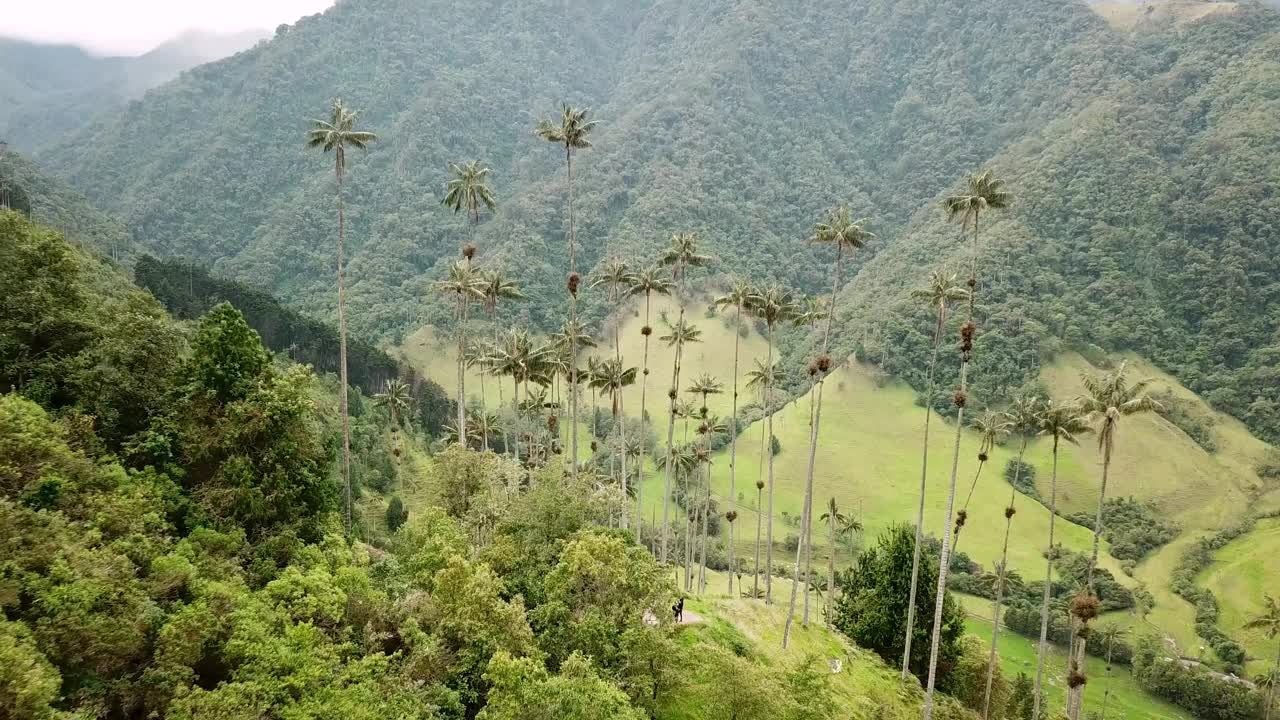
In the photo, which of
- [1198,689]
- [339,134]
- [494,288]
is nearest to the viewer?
[339,134]

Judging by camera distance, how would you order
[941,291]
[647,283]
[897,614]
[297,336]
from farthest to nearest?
[297,336]
[647,283]
[897,614]
[941,291]

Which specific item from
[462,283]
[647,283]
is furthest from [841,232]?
[462,283]

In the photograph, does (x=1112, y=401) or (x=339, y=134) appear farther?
(x=339, y=134)

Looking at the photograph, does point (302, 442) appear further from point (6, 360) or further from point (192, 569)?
point (6, 360)

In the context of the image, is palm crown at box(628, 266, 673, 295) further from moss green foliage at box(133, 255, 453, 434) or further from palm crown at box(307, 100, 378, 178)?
moss green foliage at box(133, 255, 453, 434)

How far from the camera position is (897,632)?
206 ft

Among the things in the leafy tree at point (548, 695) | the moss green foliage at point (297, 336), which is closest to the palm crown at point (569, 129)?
the leafy tree at point (548, 695)

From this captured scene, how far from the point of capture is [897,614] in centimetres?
6275

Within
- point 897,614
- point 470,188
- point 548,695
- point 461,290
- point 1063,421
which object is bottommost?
point 897,614

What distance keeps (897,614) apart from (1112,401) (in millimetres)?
26779

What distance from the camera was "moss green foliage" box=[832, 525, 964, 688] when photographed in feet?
201

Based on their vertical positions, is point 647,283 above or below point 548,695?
above

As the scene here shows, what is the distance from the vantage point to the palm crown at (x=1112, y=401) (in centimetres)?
4541

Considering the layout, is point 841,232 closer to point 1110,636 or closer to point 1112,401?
point 1112,401
